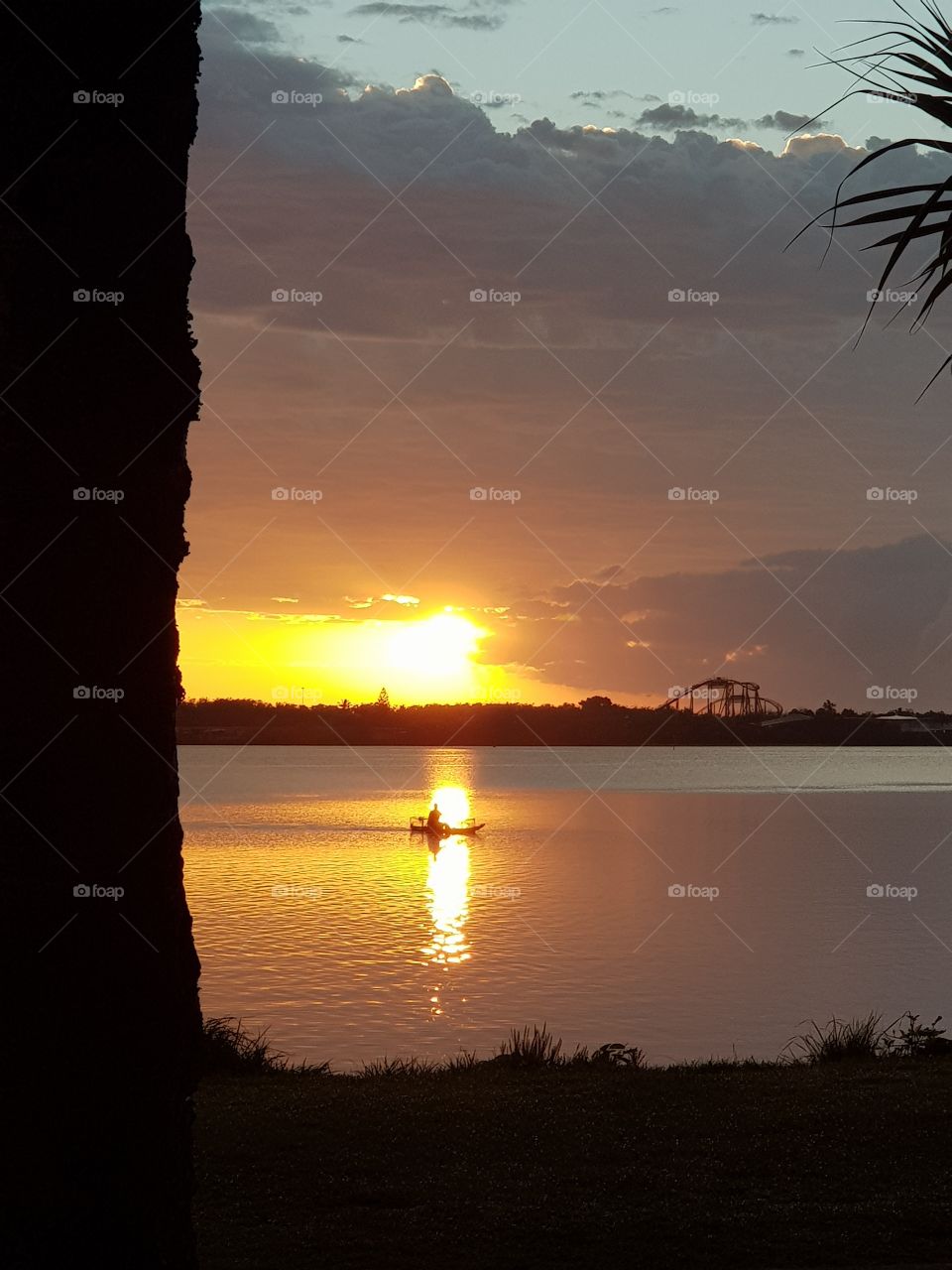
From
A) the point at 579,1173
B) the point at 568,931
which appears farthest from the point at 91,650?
the point at 568,931

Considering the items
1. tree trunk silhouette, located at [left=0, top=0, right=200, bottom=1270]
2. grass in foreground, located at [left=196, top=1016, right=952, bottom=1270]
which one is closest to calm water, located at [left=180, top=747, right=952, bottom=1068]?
grass in foreground, located at [left=196, top=1016, right=952, bottom=1270]

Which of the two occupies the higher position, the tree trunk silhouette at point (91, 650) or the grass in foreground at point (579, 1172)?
the tree trunk silhouette at point (91, 650)

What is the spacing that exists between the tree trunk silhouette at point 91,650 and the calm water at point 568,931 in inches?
693

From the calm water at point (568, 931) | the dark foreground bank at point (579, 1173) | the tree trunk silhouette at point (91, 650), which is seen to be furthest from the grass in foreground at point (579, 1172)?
the calm water at point (568, 931)

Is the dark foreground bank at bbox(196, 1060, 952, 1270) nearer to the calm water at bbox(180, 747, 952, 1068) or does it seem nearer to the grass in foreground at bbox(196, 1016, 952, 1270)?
the grass in foreground at bbox(196, 1016, 952, 1270)

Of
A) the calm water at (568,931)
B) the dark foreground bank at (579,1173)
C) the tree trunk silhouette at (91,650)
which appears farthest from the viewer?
the calm water at (568,931)

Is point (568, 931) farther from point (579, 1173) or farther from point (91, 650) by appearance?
point (91, 650)

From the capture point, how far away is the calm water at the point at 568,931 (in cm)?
2770

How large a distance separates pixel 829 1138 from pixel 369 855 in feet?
205

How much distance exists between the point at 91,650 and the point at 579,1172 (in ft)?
17.5

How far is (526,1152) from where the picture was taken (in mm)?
9367

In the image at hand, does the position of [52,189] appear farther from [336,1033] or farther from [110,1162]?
[336,1033]

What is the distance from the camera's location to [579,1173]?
8.83 metres

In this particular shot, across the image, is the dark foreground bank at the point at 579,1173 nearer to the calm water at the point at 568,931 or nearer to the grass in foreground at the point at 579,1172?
the grass in foreground at the point at 579,1172
